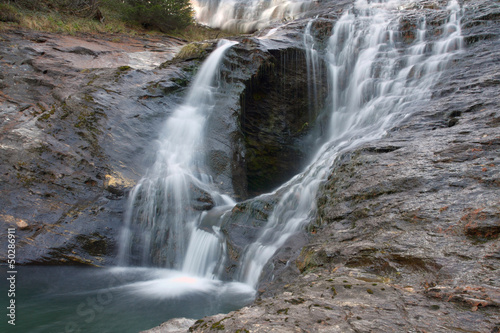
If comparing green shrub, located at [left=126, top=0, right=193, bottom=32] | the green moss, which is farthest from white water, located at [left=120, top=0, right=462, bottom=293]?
green shrub, located at [left=126, top=0, right=193, bottom=32]

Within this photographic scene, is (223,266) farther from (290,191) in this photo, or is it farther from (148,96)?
(148,96)

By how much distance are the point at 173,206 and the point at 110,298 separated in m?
2.60

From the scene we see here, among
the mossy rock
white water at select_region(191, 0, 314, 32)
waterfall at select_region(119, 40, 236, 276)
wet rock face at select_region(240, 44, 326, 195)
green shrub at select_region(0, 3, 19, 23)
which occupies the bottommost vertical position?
waterfall at select_region(119, 40, 236, 276)

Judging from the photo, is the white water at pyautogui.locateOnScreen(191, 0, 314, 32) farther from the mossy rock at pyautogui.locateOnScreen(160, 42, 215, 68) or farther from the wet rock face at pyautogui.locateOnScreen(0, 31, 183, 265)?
the wet rock face at pyautogui.locateOnScreen(0, 31, 183, 265)

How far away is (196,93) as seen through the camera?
10539mm

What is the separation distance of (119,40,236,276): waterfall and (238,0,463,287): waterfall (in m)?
1.44

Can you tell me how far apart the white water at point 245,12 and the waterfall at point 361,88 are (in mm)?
6895

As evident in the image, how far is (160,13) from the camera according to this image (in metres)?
17.0

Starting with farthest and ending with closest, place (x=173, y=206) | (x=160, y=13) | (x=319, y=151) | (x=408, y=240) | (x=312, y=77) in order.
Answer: (x=160, y=13) → (x=312, y=77) → (x=319, y=151) → (x=173, y=206) → (x=408, y=240)

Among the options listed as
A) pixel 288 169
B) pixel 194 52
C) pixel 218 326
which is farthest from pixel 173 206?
pixel 194 52

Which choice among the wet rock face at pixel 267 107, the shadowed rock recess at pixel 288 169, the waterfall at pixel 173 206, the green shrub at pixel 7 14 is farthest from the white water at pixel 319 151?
the green shrub at pixel 7 14

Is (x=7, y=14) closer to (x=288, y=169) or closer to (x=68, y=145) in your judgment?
(x=68, y=145)

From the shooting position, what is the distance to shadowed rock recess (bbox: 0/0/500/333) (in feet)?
8.63

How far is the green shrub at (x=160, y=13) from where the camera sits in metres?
16.7
